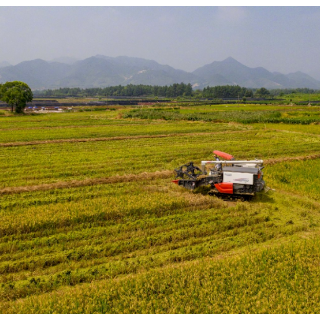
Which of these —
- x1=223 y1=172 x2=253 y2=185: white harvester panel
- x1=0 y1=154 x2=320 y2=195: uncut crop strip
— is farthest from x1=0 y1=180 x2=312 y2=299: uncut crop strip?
x1=0 y1=154 x2=320 y2=195: uncut crop strip

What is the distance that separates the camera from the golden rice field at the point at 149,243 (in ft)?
20.4

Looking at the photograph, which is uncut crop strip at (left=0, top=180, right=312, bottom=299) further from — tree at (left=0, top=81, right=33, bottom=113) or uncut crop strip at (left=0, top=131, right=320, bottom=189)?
tree at (left=0, top=81, right=33, bottom=113)

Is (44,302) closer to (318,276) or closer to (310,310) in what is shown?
(310,310)

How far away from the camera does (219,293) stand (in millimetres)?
6336

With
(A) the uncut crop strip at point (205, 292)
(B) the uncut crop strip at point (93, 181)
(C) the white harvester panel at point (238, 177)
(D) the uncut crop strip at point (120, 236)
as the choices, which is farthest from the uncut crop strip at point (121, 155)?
(A) the uncut crop strip at point (205, 292)

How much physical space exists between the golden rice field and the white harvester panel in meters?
1.08

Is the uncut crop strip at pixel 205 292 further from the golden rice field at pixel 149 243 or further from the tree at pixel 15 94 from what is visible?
the tree at pixel 15 94

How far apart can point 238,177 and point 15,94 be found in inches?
2435

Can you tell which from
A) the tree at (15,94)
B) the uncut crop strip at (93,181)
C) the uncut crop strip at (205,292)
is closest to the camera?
the uncut crop strip at (205,292)

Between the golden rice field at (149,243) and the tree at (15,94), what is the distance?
4937 cm

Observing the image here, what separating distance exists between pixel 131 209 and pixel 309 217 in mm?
7320

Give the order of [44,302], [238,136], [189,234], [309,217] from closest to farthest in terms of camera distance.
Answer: [44,302] < [189,234] < [309,217] < [238,136]

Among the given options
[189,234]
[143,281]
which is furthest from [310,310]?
[189,234]

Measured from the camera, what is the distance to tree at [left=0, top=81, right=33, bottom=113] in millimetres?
60875
